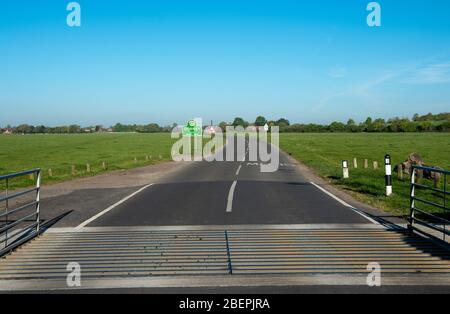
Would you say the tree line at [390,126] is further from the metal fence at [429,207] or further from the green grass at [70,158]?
the metal fence at [429,207]

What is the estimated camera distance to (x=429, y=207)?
12656 mm

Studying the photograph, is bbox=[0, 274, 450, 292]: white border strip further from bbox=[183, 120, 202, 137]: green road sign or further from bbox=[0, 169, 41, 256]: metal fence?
bbox=[183, 120, 202, 137]: green road sign

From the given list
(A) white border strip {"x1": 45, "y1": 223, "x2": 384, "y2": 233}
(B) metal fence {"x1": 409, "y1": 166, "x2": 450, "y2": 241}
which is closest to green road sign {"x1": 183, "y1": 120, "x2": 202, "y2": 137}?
(B) metal fence {"x1": 409, "y1": 166, "x2": 450, "y2": 241}

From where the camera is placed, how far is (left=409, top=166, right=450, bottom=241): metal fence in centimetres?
784

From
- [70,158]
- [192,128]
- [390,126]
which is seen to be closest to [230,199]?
[70,158]

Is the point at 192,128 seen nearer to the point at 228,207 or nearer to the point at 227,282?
the point at 228,207

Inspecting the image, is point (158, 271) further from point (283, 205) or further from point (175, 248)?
point (283, 205)

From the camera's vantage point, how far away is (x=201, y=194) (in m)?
14.8

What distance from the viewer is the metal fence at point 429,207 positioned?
25.7 ft

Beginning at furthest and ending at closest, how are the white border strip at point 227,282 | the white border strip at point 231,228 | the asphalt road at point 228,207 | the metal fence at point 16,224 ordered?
the asphalt road at point 228,207, the white border strip at point 231,228, the metal fence at point 16,224, the white border strip at point 227,282

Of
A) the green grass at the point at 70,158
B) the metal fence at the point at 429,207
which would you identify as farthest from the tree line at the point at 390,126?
the metal fence at the point at 429,207
